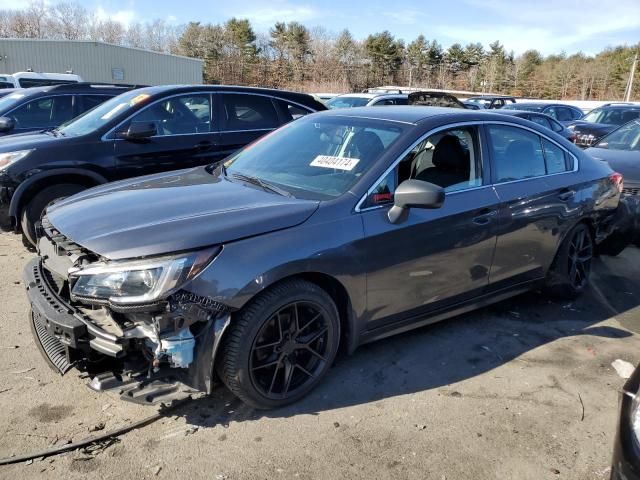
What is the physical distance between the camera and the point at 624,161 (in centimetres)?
Result: 682

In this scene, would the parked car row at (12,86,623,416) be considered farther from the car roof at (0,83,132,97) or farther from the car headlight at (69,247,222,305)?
the car roof at (0,83,132,97)

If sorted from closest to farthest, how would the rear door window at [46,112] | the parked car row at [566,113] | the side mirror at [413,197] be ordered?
1. the side mirror at [413,197]
2. the rear door window at [46,112]
3. the parked car row at [566,113]

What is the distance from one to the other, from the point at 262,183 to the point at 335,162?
50 cm

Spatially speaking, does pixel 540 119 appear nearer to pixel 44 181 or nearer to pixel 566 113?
pixel 566 113

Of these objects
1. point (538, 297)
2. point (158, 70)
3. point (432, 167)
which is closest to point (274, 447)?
point (432, 167)

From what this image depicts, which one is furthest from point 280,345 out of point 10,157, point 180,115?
point 180,115

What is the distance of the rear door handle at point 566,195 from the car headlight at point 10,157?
5.05 meters

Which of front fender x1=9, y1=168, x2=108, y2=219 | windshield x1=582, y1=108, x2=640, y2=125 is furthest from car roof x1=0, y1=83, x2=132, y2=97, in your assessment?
windshield x1=582, y1=108, x2=640, y2=125

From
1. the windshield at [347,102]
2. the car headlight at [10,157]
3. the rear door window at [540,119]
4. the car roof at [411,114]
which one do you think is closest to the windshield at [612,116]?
the rear door window at [540,119]

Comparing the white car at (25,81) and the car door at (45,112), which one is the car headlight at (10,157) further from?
the white car at (25,81)

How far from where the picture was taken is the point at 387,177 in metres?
3.30

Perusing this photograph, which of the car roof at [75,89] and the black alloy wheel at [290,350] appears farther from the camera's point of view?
the car roof at [75,89]

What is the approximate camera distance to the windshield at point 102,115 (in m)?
5.86

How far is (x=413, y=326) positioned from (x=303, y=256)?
1.14 meters
